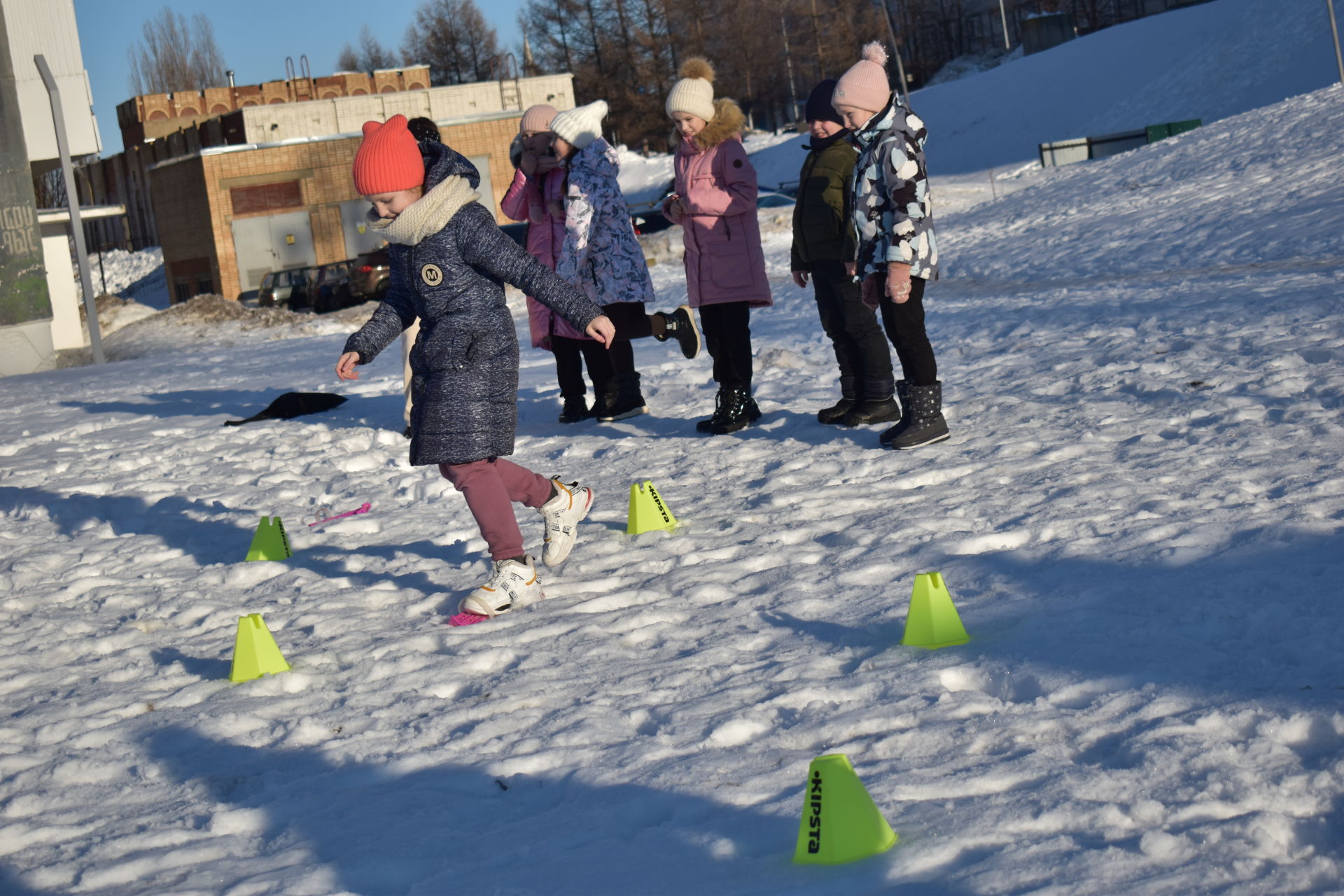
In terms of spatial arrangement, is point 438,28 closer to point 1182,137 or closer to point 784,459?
point 1182,137

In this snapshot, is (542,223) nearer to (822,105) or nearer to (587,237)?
(587,237)

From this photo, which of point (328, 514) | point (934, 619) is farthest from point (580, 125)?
point (934, 619)

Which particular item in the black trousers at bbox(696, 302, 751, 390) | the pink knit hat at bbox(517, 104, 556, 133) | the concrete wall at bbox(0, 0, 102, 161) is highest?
the concrete wall at bbox(0, 0, 102, 161)

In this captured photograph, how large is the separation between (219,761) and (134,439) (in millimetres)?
6545

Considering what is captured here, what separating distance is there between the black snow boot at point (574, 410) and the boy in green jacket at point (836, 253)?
2082 millimetres

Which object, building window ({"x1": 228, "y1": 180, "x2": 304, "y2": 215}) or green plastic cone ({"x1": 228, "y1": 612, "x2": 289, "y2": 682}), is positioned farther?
building window ({"x1": 228, "y1": 180, "x2": 304, "y2": 215})

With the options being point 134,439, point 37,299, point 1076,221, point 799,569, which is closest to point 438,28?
point 37,299

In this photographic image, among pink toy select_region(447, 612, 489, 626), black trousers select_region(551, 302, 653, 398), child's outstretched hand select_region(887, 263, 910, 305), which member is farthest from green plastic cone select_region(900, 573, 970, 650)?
black trousers select_region(551, 302, 653, 398)

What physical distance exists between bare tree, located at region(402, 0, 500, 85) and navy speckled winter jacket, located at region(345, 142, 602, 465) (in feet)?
260

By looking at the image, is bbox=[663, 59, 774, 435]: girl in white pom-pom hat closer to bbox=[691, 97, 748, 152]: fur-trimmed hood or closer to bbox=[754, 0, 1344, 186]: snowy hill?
bbox=[691, 97, 748, 152]: fur-trimmed hood

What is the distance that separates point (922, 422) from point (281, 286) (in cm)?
2751

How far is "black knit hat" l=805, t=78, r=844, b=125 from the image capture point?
6.56 m

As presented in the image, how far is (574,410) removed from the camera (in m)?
8.41

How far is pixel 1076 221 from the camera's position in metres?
16.2
